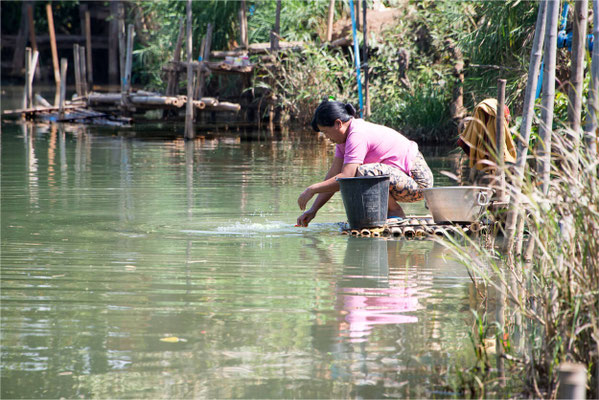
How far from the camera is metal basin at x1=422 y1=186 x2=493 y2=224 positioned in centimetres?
670

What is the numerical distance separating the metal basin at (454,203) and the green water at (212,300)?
293 mm

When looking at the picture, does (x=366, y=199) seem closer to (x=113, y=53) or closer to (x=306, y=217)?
(x=306, y=217)

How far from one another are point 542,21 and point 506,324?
188 cm

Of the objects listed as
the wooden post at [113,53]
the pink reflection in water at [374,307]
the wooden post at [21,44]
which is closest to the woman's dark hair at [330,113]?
the pink reflection in water at [374,307]

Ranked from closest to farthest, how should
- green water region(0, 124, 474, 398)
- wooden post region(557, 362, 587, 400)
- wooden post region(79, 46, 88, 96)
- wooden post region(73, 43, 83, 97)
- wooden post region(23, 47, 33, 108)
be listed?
wooden post region(557, 362, 587, 400) < green water region(0, 124, 474, 398) < wooden post region(23, 47, 33, 108) < wooden post region(73, 43, 83, 97) < wooden post region(79, 46, 88, 96)

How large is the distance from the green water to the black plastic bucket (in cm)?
20

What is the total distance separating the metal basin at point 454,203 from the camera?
6703mm

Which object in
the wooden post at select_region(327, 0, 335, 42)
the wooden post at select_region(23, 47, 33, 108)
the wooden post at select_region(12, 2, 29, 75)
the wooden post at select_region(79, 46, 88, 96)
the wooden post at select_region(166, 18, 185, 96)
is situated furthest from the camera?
the wooden post at select_region(12, 2, 29, 75)

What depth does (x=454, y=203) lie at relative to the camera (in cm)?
677

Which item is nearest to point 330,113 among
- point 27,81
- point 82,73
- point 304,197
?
point 304,197

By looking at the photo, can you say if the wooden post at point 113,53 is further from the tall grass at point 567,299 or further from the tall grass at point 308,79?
the tall grass at point 567,299

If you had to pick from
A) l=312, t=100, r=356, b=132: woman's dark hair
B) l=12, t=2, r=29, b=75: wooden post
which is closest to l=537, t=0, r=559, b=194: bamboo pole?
l=312, t=100, r=356, b=132: woman's dark hair

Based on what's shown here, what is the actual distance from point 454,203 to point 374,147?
2.67 ft

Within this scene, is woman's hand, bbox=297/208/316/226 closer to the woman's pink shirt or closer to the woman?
the woman
